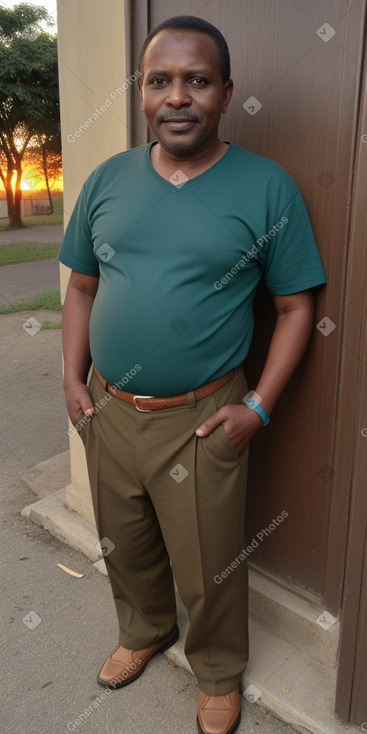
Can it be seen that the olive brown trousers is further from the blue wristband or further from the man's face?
the man's face

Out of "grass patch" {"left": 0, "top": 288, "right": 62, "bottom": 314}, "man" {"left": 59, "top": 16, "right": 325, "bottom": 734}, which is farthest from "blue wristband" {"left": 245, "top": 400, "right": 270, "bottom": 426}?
"grass patch" {"left": 0, "top": 288, "right": 62, "bottom": 314}

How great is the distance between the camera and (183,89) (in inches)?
72.8

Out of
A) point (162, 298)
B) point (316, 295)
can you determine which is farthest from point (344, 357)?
point (162, 298)

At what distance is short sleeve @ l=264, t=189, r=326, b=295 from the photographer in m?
1.92

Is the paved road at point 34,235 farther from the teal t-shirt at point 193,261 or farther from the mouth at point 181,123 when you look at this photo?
the mouth at point 181,123

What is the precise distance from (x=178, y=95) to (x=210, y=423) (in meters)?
0.95

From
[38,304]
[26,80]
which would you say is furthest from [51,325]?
[26,80]

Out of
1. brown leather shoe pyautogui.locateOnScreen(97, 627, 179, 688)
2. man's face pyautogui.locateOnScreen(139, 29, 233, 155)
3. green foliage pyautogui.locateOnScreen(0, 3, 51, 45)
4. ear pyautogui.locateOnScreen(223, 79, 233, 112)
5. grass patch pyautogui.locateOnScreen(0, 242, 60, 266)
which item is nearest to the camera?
man's face pyautogui.locateOnScreen(139, 29, 233, 155)

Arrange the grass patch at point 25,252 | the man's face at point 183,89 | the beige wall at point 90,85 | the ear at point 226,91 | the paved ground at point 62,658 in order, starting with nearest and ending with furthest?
the man's face at point 183,89
the ear at point 226,91
the paved ground at point 62,658
the beige wall at point 90,85
the grass patch at point 25,252

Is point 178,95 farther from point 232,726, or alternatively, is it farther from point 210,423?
point 232,726

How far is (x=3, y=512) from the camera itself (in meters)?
3.74

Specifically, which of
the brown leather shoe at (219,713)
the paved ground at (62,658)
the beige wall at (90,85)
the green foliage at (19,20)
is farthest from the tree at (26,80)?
the brown leather shoe at (219,713)

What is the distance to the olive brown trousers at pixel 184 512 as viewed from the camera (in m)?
2.05

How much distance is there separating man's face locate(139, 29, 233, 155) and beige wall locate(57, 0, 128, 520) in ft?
2.72
